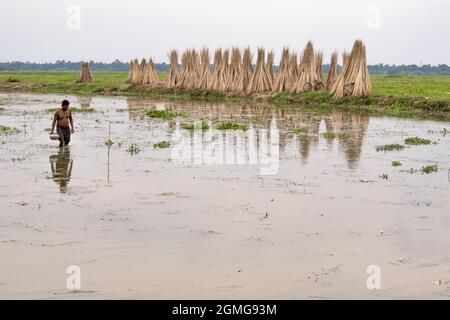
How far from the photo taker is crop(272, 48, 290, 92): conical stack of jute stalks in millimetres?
29578

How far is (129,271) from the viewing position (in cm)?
554

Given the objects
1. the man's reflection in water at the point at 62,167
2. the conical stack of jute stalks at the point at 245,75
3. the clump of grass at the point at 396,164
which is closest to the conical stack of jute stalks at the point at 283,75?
the conical stack of jute stalks at the point at 245,75

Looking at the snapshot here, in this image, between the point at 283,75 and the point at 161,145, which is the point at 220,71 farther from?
the point at 161,145

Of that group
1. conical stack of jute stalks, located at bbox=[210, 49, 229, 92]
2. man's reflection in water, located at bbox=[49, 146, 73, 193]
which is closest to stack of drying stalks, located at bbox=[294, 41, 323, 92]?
conical stack of jute stalks, located at bbox=[210, 49, 229, 92]

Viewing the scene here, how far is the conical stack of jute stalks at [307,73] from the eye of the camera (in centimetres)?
2831

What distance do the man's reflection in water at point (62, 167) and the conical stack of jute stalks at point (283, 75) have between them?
17.9 metres

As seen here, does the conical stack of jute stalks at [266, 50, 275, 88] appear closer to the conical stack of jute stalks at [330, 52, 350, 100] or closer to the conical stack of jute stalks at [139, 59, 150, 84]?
the conical stack of jute stalks at [330, 52, 350, 100]

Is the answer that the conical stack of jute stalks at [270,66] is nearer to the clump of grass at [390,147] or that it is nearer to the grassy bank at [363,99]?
the grassy bank at [363,99]

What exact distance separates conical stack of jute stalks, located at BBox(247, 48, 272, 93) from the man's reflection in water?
18713 millimetres

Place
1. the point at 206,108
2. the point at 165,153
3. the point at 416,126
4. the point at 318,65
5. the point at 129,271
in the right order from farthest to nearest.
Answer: the point at 318,65, the point at 206,108, the point at 416,126, the point at 165,153, the point at 129,271

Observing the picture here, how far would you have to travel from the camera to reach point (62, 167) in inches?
427
